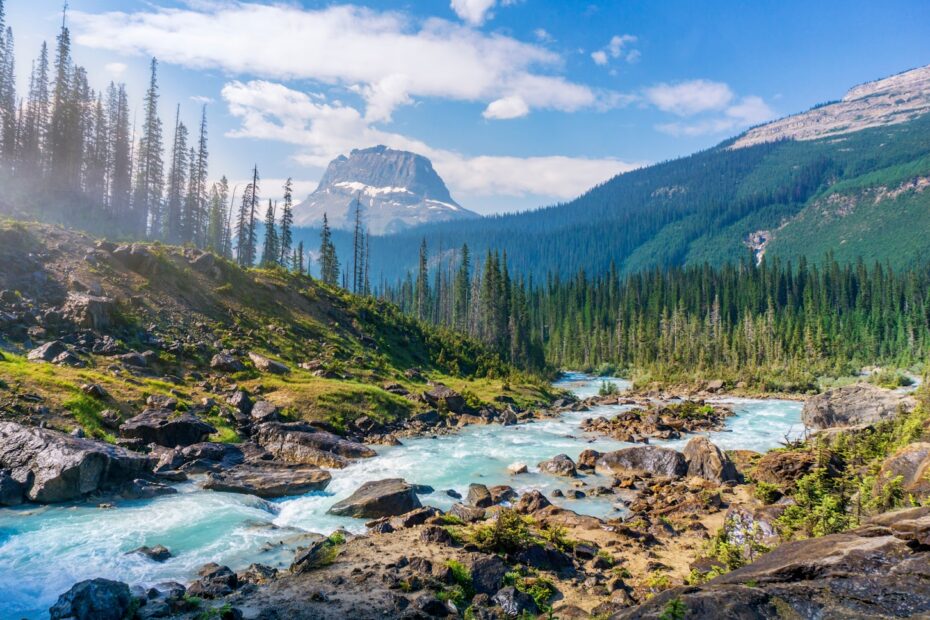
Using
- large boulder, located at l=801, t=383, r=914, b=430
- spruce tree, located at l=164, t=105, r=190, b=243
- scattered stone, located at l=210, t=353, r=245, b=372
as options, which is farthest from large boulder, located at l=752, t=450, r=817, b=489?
spruce tree, located at l=164, t=105, r=190, b=243

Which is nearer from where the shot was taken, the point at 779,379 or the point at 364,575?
the point at 364,575

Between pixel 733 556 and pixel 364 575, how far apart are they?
35.0 feet

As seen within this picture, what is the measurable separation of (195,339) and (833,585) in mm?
43436

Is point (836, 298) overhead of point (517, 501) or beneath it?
overhead

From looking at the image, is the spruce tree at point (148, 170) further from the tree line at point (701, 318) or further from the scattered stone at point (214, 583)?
the scattered stone at point (214, 583)

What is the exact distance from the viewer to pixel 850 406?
140ft

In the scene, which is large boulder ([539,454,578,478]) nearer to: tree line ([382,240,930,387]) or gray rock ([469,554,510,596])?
gray rock ([469,554,510,596])

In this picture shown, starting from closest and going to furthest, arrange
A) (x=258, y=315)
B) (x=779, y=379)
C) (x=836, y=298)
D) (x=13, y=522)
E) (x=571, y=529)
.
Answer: (x=13, y=522) < (x=571, y=529) < (x=258, y=315) < (x=779, y=379) < (x=836, y=298)

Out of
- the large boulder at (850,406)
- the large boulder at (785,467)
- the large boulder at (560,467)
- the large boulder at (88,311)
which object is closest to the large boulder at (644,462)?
the large boulder at (560,467)

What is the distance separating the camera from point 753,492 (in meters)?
23.7

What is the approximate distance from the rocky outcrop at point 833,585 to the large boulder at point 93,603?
11275 mm

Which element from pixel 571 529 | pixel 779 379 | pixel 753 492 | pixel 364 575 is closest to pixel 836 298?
pixel 779 379

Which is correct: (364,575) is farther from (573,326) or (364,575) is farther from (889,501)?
(573,326)

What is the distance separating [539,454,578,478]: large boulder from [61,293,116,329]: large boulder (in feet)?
106
